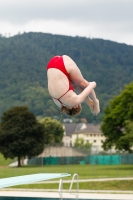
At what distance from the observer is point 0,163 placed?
7988 centimetres

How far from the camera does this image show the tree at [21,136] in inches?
2472

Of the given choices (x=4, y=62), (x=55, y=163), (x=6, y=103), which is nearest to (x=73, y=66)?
(x=55, y=163)

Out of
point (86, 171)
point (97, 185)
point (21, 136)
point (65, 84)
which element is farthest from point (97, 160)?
point (65, 84)

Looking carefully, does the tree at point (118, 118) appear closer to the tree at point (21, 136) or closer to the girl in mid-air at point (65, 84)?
the tree at point (21, 136)

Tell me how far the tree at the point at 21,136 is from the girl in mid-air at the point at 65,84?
54.0 m

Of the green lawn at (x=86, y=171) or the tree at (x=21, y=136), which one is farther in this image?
the tree at (x=21, y=136)

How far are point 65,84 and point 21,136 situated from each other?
5558 centimetres

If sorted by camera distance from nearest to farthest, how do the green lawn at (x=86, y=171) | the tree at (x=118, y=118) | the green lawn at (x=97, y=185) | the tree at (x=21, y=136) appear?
the green lawn at (x=97, y=185)
the green lawn at (x=86, y=171)
the tree at (x=118, y=118)
the tree at (x=21, y=136)

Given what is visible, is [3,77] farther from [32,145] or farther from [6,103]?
[32,145]

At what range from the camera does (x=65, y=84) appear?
27.3ft

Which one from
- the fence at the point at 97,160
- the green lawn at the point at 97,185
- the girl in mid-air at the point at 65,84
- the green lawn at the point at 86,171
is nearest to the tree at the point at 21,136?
the fence at the point at 97,160

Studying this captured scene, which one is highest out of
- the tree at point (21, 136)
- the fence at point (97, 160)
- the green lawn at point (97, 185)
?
the tree at point (21, 136)

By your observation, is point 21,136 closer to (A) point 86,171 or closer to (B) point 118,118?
(B) point 118,118

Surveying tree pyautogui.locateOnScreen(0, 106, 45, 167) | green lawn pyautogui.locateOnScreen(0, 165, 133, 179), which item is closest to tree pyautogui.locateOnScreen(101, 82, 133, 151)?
green lawn pyautogui.locateOnScreen(0, 165, 133, 179)
